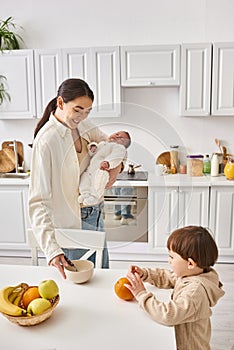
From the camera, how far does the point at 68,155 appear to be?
906 mm

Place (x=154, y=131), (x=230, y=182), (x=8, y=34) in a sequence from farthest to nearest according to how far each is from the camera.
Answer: (x=8, y=34), (x=230, y=182), (x=154, y=131)

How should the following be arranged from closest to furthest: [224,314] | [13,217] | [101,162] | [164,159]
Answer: [101,162] → [164,159] → [224,314] → [13,217]

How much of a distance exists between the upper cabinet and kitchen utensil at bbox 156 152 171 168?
7.63 ft

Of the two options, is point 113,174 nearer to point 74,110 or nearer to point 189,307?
point 74,110

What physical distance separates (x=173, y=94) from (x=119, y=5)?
928mm

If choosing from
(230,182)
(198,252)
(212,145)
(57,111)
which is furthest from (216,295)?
(212,145)

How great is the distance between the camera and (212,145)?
352cm

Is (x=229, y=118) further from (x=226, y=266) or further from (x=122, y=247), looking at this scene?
(x=122, y=247)

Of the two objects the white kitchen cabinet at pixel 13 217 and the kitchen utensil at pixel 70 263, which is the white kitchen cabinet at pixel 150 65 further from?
the kitchen utensil at pixel 70 263

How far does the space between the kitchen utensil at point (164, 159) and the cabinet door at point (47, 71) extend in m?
2.44

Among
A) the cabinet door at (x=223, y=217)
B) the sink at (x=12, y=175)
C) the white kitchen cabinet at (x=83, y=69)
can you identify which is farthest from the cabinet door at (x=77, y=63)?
the cabinet door at (x=223, y=217)

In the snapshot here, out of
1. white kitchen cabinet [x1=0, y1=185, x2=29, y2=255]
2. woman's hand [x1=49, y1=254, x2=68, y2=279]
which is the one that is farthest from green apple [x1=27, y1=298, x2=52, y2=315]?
white kitchen cabinet [x1=0, y1=185, x2=29, y2=255]

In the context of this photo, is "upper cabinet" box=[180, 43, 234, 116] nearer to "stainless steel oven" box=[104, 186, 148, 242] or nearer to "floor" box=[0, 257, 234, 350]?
"floor" box=[0, 257, 234, 350]

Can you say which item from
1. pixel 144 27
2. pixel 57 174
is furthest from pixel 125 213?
pixel 144 27
